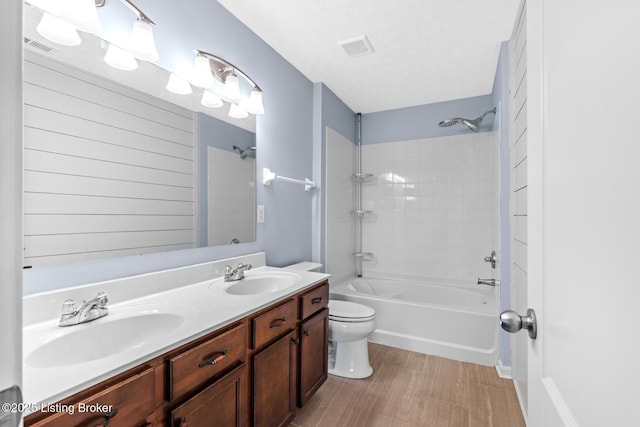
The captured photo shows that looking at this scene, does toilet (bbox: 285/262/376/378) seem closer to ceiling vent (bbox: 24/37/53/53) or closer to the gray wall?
the gray wall

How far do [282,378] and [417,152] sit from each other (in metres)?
2.81

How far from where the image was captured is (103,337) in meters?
1.01

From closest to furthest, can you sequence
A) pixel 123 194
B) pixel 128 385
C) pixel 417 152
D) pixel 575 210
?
pixel 575 210 → pixel 128 385 → pixel 123 194 → pixel 417 152

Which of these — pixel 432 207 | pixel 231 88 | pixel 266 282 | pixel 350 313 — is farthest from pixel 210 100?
pixel 432 207

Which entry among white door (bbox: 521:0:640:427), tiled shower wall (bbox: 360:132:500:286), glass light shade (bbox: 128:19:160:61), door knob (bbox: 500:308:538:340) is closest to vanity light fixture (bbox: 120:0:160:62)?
glass light shade (bbox: 128:19:160:61)

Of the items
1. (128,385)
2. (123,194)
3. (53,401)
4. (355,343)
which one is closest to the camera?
(53,401)

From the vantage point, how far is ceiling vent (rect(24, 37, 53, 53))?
39.3 inches

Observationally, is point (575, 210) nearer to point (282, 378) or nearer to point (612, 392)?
point (612, 392)

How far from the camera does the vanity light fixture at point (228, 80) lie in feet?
5.20

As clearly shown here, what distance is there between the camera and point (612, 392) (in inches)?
13.7

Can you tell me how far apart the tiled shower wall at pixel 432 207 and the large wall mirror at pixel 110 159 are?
223 cm

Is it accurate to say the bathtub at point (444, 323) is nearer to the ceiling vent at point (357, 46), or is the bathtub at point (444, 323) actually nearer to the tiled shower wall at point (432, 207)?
the tiled shower wall at point (432, 207)

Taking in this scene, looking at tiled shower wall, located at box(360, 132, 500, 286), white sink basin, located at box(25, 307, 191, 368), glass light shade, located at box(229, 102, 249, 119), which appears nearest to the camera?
white sink basin, located at box(25, 307, 191, 368)

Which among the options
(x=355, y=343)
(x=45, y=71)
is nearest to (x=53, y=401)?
(x=45, y=71)
